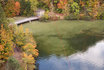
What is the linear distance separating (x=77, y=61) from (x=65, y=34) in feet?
35.6

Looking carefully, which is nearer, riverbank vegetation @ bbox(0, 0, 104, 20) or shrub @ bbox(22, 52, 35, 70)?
shrub @ bbox(22, 52, 35, 70)

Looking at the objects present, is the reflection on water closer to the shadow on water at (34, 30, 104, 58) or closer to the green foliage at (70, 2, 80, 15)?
the shadow on water at (34, 30, 104, 58)

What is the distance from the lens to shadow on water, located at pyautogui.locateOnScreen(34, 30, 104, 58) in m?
22.6

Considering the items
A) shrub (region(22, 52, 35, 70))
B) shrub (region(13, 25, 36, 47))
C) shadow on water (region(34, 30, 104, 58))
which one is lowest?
shadow on water (region(34, 30, 104, 58))

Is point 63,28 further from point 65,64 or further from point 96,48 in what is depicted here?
point 65,64

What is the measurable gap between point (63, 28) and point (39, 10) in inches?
611

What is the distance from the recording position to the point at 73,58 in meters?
20.6

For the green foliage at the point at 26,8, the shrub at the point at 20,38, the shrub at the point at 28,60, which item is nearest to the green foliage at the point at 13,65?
the shrub at the point at 28,60

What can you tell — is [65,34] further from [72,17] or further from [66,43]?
[72,17]

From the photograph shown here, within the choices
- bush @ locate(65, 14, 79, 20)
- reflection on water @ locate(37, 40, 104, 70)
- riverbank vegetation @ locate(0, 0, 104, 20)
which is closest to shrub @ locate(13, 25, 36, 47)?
reflection on water @ locate(37, 40, 104, 70)

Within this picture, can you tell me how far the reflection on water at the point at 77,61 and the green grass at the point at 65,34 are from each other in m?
1.49

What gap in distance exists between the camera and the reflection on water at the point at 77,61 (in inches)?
733

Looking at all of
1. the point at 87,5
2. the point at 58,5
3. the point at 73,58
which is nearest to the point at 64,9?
the point at 58,5

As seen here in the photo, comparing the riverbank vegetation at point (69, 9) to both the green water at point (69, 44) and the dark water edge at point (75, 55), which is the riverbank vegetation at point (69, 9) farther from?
the dark water edge at point (75, 55)
